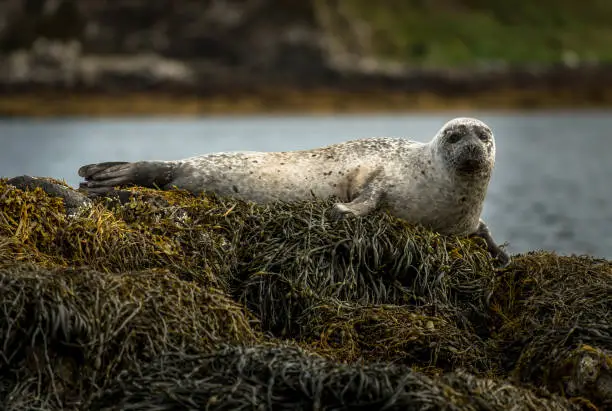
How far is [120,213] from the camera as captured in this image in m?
5.54

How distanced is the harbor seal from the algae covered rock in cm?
25

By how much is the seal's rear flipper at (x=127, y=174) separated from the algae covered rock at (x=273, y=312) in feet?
1.18

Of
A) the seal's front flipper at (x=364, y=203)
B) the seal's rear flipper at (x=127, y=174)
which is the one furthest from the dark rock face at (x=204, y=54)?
the seal's front flipper at (x=364, y=203)

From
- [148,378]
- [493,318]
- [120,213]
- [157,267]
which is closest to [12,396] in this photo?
[148,378]

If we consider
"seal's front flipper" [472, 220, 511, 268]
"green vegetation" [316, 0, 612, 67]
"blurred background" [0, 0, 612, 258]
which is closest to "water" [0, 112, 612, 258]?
"blurred background" [0, 0, 612, 258]

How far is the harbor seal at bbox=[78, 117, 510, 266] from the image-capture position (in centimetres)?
606

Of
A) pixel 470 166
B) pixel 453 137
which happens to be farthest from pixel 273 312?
pixel 453 137

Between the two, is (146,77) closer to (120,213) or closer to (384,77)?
(384,77)

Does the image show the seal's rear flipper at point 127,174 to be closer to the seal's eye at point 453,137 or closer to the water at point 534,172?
the seal's eye at point 453,137

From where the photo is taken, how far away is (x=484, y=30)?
346 ft

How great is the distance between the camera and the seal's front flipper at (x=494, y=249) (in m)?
5.96

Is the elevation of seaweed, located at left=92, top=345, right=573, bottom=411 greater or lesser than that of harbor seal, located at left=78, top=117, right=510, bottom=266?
lesser

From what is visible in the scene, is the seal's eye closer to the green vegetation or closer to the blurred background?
the blurred background

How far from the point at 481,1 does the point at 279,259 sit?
117834 mm
